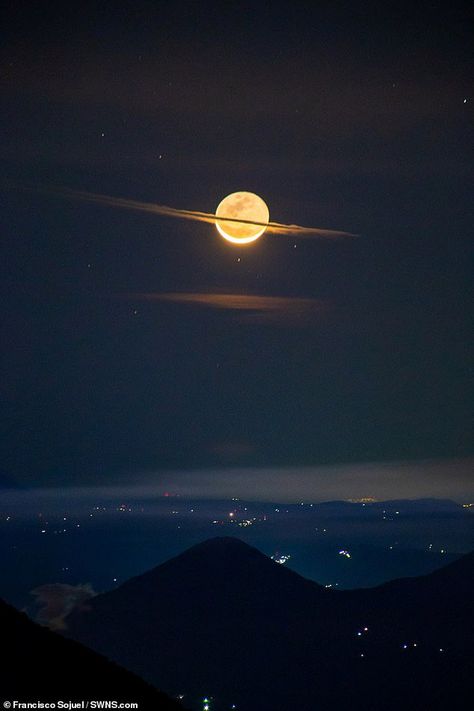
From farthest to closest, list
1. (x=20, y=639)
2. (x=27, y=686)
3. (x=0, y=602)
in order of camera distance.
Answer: (x=0, y=602)
(x=20, y=639)
(x=27, y=686)

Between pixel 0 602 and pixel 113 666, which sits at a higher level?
pixel 0 602

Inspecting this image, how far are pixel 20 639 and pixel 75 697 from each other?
24.3 ft

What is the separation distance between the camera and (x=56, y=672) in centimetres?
5106

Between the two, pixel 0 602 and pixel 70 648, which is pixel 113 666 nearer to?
pixel 70 648

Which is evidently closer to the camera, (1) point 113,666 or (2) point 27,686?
(2) point 27,686

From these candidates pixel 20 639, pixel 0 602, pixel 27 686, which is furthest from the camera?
pixel 0 602

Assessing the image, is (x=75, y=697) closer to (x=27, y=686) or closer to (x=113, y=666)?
(x=27, y=686)

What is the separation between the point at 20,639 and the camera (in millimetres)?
53875

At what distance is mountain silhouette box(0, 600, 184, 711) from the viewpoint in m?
47.4

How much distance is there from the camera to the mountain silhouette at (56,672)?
156 ft

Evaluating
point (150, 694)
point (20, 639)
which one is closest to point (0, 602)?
point (20, 639)

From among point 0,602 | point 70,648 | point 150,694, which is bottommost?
point 150,694

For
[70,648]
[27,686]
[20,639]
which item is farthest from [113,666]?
[27,686]

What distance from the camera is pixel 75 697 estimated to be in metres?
48.2
